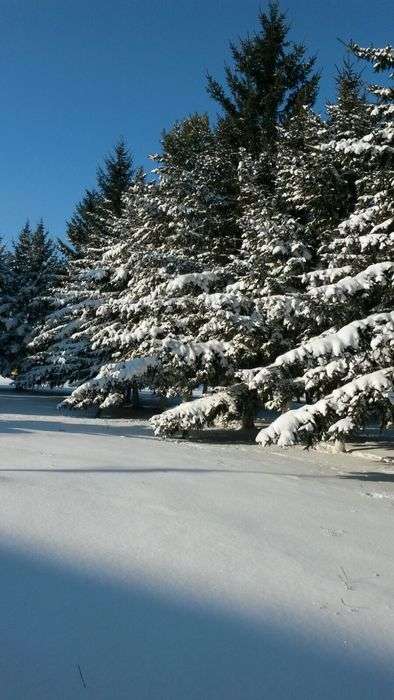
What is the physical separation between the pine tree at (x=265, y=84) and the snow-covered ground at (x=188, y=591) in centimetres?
1986

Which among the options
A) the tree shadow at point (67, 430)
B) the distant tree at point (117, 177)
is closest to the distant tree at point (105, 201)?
the distant tree at point (117, 177)

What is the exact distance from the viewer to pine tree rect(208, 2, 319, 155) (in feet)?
73.7

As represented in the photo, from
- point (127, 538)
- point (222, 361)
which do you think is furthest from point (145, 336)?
point (127, 538)

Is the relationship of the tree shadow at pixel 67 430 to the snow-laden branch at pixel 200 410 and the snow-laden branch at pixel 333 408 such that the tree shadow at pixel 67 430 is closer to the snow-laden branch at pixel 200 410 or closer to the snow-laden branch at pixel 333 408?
the snow-laden branch at pixel 200 410

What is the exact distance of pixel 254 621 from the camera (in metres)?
3.21

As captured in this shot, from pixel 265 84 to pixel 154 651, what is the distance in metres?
25.0

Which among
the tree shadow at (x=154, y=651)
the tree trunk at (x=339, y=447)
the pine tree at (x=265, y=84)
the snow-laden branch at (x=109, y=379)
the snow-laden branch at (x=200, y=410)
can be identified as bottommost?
the tree shadow at (x=154, y=651)

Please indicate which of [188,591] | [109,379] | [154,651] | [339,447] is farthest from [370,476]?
[109,379]

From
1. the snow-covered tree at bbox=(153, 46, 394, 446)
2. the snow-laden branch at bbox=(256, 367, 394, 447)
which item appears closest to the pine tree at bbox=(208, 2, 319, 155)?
the snow-covered tree at bbox=(153, 46, 394, 446)

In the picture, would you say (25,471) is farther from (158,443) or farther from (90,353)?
(90,353)

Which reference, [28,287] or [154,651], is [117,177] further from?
[154,651]

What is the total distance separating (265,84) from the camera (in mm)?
23078

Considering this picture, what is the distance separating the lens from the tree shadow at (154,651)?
2549 mm

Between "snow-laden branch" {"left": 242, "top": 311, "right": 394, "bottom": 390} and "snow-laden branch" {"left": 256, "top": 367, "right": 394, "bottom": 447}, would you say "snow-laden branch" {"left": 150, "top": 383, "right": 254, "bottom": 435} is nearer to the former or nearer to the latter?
"snow-laden branch" {"left": 242, "top": 311, "right": 394, "bottom": 390}
